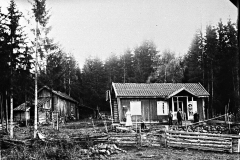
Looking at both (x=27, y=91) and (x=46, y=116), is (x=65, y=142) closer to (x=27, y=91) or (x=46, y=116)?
(x=27, y=91)

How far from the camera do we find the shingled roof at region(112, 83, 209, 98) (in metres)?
27.2

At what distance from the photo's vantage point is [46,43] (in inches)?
800

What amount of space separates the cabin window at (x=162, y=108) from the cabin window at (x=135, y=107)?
2.11 meters

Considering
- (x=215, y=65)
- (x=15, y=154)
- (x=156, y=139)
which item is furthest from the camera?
(x=215, y=65)

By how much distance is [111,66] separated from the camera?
196 feet

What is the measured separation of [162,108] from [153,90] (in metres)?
2.51

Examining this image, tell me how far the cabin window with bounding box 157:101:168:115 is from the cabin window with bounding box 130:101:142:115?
6.92 ft

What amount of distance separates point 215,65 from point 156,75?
12222 millimetres

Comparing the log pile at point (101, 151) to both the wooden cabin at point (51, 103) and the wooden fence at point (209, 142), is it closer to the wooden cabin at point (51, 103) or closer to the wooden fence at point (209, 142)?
the wooden fence at point (209, 142)

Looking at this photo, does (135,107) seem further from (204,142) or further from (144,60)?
(144,60)

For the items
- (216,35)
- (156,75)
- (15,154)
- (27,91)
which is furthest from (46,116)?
(216,35)

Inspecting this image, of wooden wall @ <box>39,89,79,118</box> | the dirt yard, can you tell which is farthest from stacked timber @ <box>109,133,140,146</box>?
wooden wall @ <box>39,89,79,118</box>

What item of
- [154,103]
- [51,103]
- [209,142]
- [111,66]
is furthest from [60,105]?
[209,142]

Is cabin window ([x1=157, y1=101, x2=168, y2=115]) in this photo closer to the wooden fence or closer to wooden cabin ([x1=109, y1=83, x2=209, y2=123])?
wooden cabin ([x1=109, y1=83, x2=209, y2=123])
